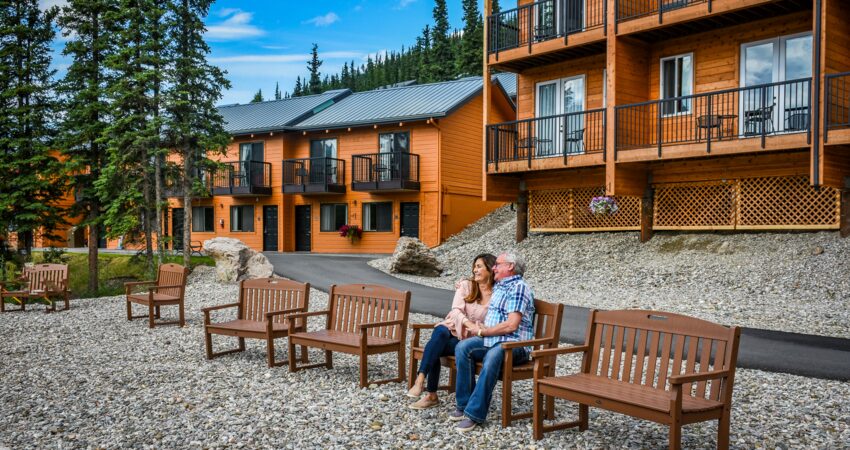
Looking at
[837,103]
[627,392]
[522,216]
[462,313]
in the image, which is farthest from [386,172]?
[627,392]

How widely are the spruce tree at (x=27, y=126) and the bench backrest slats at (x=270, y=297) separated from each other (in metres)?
13.5

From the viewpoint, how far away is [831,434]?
5484 millimetres

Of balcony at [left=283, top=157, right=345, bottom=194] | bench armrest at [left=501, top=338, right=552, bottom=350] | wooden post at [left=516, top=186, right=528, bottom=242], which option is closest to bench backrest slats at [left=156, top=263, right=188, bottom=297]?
bench armrest at [left=501, top=338, right=552, bottom=350]

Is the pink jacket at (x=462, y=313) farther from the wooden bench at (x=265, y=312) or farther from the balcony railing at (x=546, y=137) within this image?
the balcony railing at (x=546, y=137)

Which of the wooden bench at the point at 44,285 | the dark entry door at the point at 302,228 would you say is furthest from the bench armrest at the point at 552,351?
the dark entry door at the point at 302,228

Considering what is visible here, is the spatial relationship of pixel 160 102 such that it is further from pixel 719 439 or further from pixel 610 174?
pixel 719 439

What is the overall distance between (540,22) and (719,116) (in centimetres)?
658

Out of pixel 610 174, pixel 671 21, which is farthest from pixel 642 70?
pixel 610 174

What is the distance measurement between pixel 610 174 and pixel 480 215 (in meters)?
15.0

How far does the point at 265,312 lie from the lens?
9.12 metres

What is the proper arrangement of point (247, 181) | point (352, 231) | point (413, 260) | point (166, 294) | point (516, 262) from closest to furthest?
1. point (516, 262)
2. point (166, 294)
3. point (413, 260)
4. point (352, 231)
5. point (247, 181)

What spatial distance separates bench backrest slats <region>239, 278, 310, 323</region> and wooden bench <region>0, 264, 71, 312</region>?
7119 millimetres

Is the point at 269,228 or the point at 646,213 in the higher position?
the point at 646,213

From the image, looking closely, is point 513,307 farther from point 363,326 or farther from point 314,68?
point 314,68
